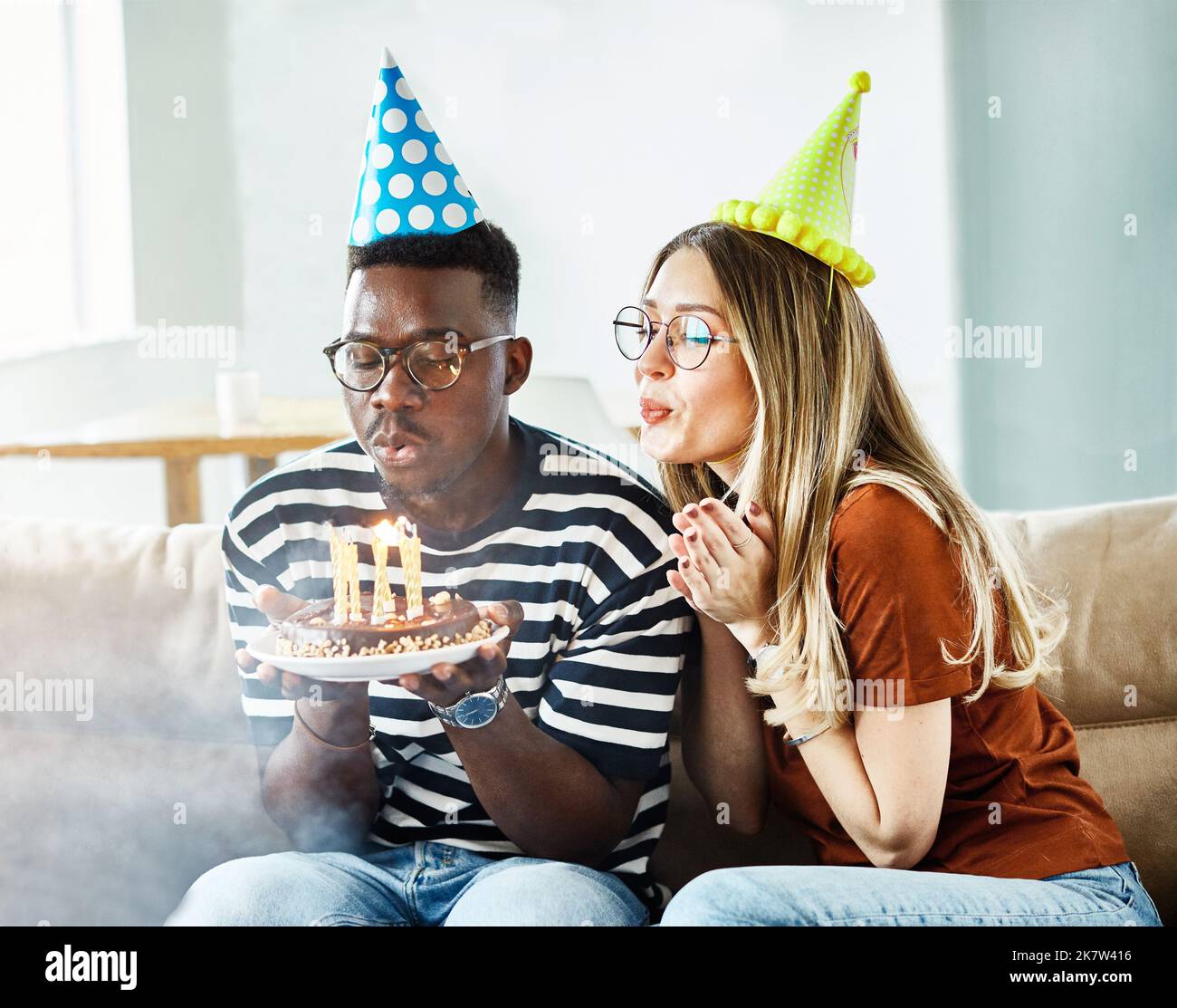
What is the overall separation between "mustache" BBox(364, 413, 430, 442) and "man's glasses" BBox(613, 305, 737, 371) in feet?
0.89

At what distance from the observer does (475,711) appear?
1.28m

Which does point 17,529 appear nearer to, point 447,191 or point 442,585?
point 442,585

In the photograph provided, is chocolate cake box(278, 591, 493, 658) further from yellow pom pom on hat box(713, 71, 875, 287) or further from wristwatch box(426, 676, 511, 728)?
yellow pom pom on hat box(713, 71, 875, 287)

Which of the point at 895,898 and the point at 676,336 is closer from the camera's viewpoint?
the point at 895,898

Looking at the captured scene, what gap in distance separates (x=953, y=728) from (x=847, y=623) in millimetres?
197

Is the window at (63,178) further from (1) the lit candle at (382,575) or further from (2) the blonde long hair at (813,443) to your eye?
(2) the blonde long hair at (813,443)

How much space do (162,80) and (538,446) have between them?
0.85m

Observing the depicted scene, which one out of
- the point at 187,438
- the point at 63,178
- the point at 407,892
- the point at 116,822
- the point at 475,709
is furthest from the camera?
the point at 187,438

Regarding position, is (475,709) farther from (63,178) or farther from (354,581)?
(63,178)

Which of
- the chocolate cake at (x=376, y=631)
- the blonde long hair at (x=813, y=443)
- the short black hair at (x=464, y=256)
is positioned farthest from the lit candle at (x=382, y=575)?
the blonde long hair at (x=813, y=443)

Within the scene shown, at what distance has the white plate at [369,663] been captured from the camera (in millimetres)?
1163

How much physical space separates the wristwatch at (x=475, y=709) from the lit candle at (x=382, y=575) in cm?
13

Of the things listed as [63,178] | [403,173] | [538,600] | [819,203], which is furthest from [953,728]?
[63,178]

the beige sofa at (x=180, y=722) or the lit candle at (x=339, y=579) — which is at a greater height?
the lit candle at (x=339, y=579)
